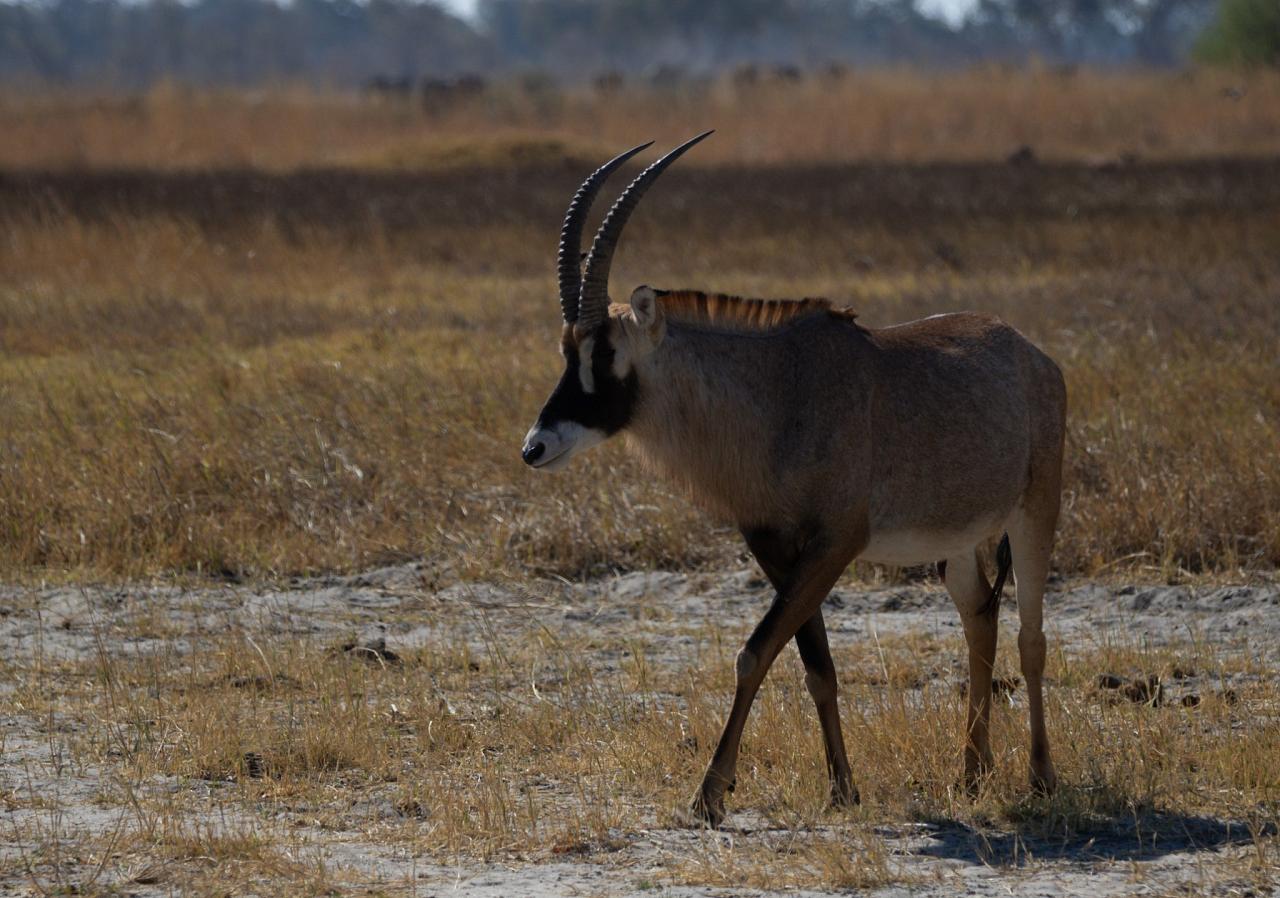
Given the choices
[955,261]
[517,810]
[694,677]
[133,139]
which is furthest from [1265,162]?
[517,810]

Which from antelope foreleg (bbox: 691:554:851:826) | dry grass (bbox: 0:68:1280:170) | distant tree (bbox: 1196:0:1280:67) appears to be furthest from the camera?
distant tree (bbox: 1196:0:1280:67)

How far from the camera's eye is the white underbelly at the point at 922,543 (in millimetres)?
5988

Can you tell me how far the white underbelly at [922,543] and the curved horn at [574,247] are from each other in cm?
126

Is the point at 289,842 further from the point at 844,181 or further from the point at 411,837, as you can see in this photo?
the point at 844,181

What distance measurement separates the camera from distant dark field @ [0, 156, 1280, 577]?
9188 millimetres

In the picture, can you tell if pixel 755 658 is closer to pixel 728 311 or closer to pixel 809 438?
pixel 809 438

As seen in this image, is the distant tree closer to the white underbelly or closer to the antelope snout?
the white underbelly

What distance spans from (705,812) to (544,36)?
131m

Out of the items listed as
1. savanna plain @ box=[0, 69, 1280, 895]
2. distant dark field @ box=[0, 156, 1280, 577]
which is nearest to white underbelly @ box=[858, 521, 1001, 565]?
savanna plain @ box=[0, 69, 1280, 895]

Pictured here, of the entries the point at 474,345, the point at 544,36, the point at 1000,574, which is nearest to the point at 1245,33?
the point at 474,345

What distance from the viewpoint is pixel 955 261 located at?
17312mm

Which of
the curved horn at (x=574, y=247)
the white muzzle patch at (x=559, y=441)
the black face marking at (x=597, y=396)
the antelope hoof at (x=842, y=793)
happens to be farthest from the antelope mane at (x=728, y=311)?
the antelope hoof at (x=842, y=793)

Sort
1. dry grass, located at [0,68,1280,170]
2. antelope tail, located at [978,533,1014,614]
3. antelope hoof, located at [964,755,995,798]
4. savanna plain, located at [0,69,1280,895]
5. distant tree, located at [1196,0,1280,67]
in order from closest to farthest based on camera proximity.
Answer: savanna plain, located at [0,69,1280,895] → antelope hoof, located at [964,755,995,798] → antelope tail, located at [978,533,1014,614] → dry grass, located at [0,68,1280,170] → distant tree, located at [1196,0,1280,67]

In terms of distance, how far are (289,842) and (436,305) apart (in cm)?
1003
